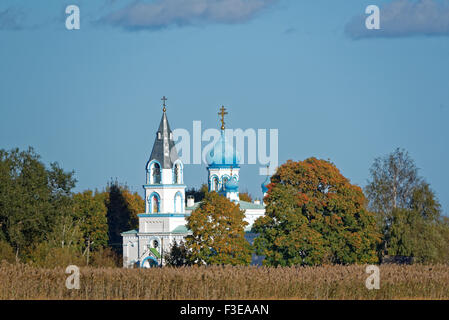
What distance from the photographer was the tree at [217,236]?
67.2 m

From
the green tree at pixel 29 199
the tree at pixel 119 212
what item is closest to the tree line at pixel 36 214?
the green tree at pixel 29 199

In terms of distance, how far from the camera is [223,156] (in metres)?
91.1

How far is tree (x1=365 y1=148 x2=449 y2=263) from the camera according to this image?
69.0 meters

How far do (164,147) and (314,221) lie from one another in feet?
53.6

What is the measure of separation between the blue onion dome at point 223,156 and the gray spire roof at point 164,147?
1026cm

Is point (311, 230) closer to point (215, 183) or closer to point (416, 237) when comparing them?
point (416, 237)

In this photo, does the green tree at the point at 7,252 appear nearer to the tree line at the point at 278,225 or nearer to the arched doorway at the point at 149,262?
the tree line at the point at 278,225

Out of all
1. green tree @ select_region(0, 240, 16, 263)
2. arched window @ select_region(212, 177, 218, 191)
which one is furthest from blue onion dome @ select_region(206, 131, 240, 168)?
green tree @ select_region(0, 240, 16, 263)

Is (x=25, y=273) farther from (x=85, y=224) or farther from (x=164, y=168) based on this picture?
(x=85, y=224)

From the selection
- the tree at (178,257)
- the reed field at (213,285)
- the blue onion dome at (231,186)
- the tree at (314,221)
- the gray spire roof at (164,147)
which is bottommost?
the reed field at (213,285)

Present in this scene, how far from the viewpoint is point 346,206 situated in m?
67.6
